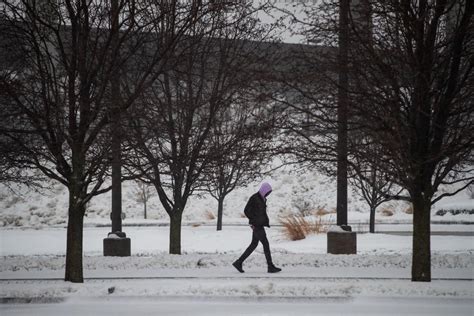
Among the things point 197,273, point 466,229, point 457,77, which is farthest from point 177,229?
point 466,229

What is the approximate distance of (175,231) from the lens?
40.5ft

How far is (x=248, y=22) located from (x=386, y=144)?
17.0ft

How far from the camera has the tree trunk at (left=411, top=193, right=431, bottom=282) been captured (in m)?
8.55

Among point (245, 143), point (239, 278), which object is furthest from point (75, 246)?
point (245, 143)

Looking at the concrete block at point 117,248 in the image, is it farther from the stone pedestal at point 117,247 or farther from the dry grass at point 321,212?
the dry grass at point 321,212

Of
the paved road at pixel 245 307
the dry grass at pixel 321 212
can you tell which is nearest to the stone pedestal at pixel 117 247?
the paved road at pixel 245 307

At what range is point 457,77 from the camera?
8352 mm

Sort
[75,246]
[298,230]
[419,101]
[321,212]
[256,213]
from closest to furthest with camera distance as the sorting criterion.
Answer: [419,101] → [75,246] → [256,213] → [298,230] → [321,212]

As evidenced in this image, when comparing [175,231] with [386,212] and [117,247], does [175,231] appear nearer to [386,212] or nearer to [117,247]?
[117,247]

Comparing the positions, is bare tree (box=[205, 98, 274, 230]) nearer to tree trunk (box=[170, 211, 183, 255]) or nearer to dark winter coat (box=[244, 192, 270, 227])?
dark winter coat (box=[244, 192, 270, 227])

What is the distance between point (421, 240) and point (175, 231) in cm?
596

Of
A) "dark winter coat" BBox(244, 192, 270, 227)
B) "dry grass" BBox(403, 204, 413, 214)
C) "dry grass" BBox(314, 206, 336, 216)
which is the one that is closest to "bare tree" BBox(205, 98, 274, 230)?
"dark winter coat" BBox(244, 192, 270, 227)

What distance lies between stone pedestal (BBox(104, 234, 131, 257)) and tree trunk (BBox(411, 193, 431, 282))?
690 cm

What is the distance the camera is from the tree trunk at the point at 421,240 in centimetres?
855
